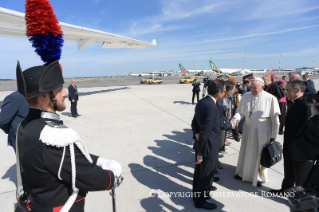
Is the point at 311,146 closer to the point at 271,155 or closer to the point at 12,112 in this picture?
the point at 271,155

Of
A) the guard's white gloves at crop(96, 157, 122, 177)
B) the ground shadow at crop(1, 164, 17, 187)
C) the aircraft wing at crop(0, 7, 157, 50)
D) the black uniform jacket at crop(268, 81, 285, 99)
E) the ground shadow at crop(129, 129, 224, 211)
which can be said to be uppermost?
the aircraft wing at crop(0, 7, 157, 50)

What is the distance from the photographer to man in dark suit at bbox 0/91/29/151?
2775 millimetres

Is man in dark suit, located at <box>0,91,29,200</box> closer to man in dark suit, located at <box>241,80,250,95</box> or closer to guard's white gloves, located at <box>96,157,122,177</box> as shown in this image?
guard's white gloves, located at <box>96,157,122,177</box>

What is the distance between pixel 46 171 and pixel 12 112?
2233 mm

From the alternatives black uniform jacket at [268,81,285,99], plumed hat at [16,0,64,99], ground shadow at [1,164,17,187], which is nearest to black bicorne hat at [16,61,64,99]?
plumed hat at [16,0,64,99]

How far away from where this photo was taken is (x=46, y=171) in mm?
1213

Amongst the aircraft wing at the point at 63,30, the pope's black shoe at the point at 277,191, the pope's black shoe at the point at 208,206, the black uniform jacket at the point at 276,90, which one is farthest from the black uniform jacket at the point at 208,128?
the aircraft wing at the point at 63,30

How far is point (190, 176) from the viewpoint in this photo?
3.64 m

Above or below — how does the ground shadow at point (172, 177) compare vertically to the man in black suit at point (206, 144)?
below

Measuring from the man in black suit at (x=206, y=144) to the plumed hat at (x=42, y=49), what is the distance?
1957 millimetres

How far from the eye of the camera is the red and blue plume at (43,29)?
1.38m

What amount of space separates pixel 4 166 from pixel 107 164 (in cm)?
409

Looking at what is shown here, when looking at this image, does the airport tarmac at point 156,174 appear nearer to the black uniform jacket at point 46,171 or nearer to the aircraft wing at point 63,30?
the black uniform jacket at point 46,171

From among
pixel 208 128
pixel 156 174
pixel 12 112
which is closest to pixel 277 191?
pixel 208 128
